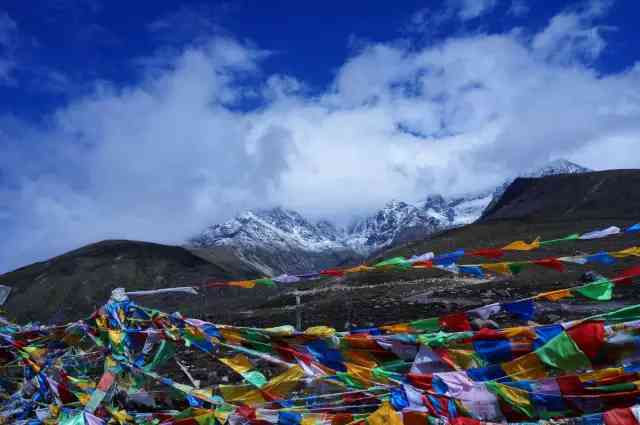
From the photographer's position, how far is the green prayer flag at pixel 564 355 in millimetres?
4238

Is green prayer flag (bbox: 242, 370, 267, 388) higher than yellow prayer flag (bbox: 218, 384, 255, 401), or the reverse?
green prayer flag (bbox: 242, 370, 267, 388)

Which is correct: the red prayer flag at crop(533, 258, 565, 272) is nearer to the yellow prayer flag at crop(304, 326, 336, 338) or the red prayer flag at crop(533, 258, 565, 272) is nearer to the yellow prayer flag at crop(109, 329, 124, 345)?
the yellow prayer flag at crop(304, 326, 336, 338)

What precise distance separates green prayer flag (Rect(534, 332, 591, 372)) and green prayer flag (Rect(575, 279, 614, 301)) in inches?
38.5

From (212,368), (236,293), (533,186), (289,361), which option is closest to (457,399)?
(289,361)

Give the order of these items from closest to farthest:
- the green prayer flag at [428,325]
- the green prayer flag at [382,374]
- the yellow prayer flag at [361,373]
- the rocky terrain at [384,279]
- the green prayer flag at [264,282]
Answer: the green prayer flag at [382,374]
the yellow prayer flag at [361,373]
the green prayer flag at [428,325]
the green prayer flag at [264,282]
the rocky terrain at [384,279]

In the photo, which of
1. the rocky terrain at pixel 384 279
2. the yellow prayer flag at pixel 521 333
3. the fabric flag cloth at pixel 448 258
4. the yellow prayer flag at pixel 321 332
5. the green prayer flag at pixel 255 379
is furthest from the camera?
the rocky terrain at pixel 384 279

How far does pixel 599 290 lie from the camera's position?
5113 millimetres

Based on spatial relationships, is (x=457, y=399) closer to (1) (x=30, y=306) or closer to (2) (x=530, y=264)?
(2) (x=530, y=264)

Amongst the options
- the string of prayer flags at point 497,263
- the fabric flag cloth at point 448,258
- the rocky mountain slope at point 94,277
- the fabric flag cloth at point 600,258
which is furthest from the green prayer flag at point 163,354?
the rocky mountain slope at point 94,277

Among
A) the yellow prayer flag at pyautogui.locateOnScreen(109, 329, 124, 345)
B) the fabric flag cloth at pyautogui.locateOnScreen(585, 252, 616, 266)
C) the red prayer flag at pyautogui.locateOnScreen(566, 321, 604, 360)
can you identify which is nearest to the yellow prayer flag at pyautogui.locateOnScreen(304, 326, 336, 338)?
the red prayer flag at pyautogui.locateOnScreen(566, 321, 604, 360)

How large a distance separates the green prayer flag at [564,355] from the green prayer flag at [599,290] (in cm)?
98

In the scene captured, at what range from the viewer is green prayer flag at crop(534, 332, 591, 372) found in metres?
4.24

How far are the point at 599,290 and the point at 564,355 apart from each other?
123 cm

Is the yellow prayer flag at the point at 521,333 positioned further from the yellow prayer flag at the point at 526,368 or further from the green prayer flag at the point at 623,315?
the green prayer flag at the point at 623,315
